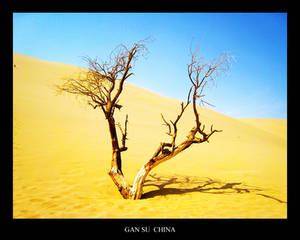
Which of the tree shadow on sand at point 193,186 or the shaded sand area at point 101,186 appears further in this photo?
the tree shadow on sand at point 193,186

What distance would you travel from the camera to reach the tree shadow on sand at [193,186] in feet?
16.4

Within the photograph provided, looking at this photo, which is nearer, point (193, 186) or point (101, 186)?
point (101, 186)

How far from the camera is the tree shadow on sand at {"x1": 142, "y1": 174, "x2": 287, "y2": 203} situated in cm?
500

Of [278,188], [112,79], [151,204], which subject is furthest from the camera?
[278,188]

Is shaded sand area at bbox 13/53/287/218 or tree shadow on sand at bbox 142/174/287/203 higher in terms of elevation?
shaded sand area at bbox 13/53/287/218

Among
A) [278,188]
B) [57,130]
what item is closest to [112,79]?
[278,188]

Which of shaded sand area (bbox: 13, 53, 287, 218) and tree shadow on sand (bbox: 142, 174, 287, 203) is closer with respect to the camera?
shaded sand area (bbox: 13, 53, 287, 218)

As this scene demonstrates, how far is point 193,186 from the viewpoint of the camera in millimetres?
5684

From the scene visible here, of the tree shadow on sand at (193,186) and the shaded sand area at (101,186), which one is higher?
the shaded sand area at (101,186)

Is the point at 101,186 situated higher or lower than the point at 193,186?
higher
